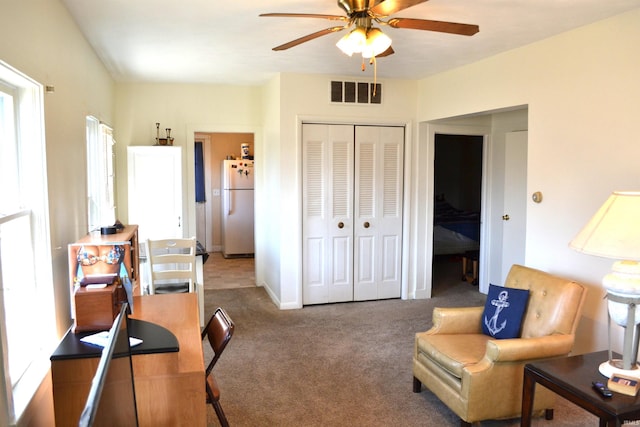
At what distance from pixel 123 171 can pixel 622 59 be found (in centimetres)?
488

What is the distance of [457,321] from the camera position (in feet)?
10.7

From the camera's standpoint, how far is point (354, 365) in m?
3.78

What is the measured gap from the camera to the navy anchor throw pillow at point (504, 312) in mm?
3078

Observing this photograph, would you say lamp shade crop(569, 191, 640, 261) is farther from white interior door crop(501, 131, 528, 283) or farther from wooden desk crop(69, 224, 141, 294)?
white interior door crop(501, 131, 528, 283)

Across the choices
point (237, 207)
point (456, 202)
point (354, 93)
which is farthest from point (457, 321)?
point (237, 207)

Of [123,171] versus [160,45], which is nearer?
[160,45]

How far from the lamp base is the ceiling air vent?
11.6 feet

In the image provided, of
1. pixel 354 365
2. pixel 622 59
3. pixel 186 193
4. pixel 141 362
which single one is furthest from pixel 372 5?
pixel 186 193

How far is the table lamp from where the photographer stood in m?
2.21

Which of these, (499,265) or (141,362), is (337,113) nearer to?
(499,265)

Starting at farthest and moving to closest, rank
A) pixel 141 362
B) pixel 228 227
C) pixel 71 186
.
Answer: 1. pixel 228 227
2. pixel 71 186
3. pixel 141 362

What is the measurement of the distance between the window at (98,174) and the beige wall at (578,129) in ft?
11.4

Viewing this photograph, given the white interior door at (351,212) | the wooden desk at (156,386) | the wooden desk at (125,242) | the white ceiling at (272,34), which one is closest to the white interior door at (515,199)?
the white interior door at (351,212)

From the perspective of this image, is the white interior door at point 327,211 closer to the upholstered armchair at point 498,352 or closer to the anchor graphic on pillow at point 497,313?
the upholstered armchair at point 498,352
